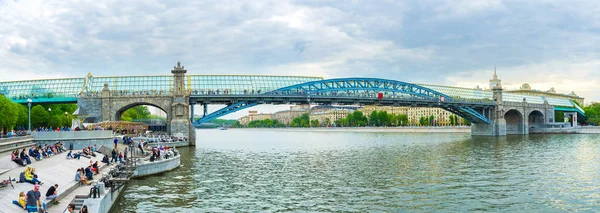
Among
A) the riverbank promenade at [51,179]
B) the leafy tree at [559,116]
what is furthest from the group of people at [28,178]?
the leafy tree at [559,116]

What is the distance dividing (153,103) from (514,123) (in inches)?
3250

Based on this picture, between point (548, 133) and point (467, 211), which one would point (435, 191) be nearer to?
point (467, 211)

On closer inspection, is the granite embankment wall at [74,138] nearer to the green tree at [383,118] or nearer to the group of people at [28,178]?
the group of people at [28,178]

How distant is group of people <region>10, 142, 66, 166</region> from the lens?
1074 inches

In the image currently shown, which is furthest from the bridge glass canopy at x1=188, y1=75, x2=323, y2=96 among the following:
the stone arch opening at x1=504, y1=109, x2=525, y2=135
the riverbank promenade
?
the stone arch opening at x1=504, y1=109, x2=525, y2=135

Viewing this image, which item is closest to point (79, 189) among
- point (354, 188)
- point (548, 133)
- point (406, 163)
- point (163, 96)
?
point (354, 188)

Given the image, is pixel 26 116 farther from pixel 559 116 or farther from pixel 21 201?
pixel 559 116

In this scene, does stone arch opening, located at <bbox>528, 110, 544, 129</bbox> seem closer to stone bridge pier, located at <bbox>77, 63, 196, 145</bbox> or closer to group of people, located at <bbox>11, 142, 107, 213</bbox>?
stone bridge pier, located at <bbox>77, 63, 196, 145</bbox>

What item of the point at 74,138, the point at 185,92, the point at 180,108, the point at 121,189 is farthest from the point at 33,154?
the point at 185,92

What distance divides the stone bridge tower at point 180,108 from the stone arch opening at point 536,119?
85.4m

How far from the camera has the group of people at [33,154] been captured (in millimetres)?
27292

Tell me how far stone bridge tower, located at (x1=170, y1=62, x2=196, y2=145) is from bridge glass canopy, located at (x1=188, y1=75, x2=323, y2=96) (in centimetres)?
220

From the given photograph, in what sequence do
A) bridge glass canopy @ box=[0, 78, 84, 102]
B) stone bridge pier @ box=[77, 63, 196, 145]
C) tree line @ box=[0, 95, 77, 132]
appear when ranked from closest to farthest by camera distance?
1. tree line @ box=[0, 95, 77, 132]
2. stone bridge pier @ box=[77, 63, 196, 145]
3. bridge glass canopy @ box=[0, 78, 84, 102]

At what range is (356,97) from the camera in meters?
76.1
